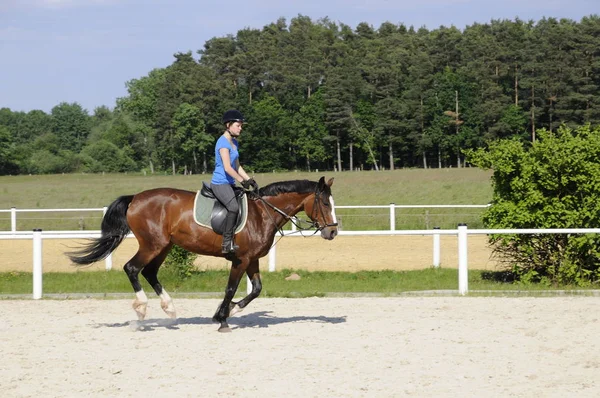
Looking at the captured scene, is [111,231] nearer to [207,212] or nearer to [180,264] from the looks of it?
[207,212]

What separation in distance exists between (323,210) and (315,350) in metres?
2.15

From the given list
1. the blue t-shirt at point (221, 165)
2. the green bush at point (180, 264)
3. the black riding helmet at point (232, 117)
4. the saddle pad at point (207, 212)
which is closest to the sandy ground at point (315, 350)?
the saddle pad at point (207, 212)

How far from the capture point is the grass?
14.3 m

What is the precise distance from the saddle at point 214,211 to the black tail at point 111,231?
1.03 meters

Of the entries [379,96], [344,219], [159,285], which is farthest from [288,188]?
[379,96]

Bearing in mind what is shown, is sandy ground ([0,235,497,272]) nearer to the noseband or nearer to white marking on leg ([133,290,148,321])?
white marking on leg ([133,290,148,321])

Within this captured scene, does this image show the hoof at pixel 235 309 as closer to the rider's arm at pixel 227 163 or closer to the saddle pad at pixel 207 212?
the saddle pad at pixel 207 212

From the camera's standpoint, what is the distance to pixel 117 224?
35.3ft

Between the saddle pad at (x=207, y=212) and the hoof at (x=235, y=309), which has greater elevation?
the saddle pad at (x=207, y=212)

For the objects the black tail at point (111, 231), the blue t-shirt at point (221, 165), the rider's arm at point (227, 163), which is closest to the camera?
the rider's arm at point (227, 163)

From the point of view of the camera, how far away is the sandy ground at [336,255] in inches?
737

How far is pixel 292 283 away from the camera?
51.3 feet

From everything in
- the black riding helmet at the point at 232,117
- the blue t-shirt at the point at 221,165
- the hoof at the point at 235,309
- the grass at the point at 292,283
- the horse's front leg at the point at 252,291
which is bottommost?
the grass at the point at 292,283

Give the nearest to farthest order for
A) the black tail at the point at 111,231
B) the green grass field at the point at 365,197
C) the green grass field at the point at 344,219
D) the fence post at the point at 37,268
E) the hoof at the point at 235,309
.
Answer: the hoof at the point at 235,309
the black tail at the point at 111,231
the fence post at the point at 37,268
the green grass field at the point at 344,219
the green grass field at the point at 365,197
